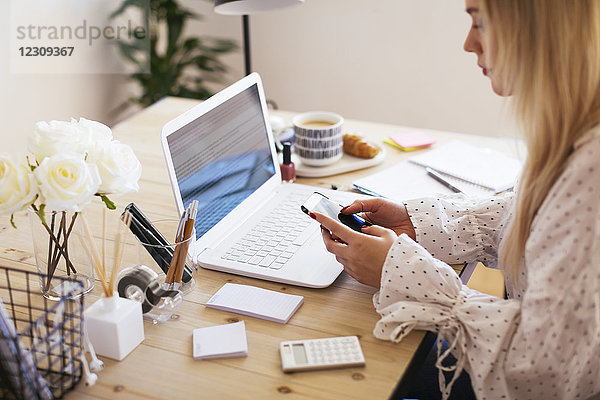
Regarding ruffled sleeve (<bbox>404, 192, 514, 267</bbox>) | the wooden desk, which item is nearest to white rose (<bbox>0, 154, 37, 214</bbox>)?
the wooden desk

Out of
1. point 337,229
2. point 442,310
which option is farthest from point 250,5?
point 442,310

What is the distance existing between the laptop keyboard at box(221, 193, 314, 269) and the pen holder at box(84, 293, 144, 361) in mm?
275

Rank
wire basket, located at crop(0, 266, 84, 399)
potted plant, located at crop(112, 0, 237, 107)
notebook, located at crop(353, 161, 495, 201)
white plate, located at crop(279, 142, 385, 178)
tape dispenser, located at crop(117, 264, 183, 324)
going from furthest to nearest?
potted plant, located at crop(112, 0, 237, 107)
white plate, located at crop(279, 142, 385, 178)
notebook, located at crop(353, 161, 495, 201)
tape dispenser, located at crop(117, 264, 183, 324)
wire basket, located at crop(0, 266, 84, 399)

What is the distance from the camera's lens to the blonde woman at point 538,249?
812mm

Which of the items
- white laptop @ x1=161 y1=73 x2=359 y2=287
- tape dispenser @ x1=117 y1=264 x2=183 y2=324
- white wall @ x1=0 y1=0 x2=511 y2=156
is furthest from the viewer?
white wall @ x1=0 y1=0 x2=511 y2=156

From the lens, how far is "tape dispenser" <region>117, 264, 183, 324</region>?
0.96 meters

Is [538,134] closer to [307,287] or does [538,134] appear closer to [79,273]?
[307,287]

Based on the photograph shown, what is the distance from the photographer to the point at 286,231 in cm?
123

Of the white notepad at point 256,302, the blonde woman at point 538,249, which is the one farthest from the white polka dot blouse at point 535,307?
the white notepad at point 256,302

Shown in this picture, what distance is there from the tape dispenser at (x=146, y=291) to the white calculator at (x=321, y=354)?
21cm

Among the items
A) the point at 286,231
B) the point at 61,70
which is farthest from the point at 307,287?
the point at 61,70

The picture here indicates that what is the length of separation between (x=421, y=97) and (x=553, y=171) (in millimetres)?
1998

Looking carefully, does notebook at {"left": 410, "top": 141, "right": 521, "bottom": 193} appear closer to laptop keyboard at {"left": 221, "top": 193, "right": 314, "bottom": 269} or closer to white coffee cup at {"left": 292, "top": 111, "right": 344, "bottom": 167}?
white coffee cup at {"left": 292, "top": 111, "right": 344, "bottom": 167}

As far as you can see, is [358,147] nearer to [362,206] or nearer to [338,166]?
[338,166]
